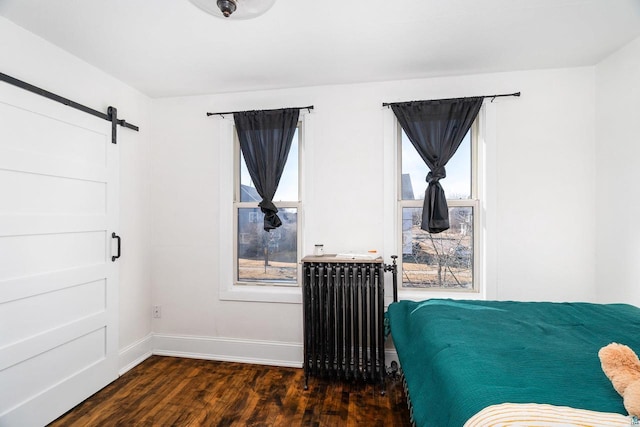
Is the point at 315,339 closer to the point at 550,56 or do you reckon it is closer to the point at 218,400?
the point at 218,400

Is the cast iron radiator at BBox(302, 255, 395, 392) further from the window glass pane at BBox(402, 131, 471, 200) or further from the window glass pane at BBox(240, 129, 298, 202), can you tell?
the window glass pane at BBox(402, 131, 471, 200)

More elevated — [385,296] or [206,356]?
[385,296]

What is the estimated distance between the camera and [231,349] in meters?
2.92

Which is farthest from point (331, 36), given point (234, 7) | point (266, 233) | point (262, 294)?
point (262, 294)

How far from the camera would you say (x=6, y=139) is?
1836mm

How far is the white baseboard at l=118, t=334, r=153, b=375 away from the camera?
2.69m

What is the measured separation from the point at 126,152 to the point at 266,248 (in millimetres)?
1536

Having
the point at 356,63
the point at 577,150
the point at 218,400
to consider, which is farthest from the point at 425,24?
the point at 218,400

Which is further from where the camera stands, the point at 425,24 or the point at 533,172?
the point at 533,172

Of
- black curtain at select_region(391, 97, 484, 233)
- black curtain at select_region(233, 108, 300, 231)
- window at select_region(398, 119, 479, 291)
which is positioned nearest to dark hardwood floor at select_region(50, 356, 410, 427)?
window at select_region(398, 119, 479, 291)

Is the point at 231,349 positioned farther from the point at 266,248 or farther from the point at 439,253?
the point at 439,253

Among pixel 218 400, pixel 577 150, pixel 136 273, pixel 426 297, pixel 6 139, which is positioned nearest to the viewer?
pixel 6 139

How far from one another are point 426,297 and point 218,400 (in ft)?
6.09

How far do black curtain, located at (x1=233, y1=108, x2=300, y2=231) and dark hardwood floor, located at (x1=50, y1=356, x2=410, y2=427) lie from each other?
4.31 ft
